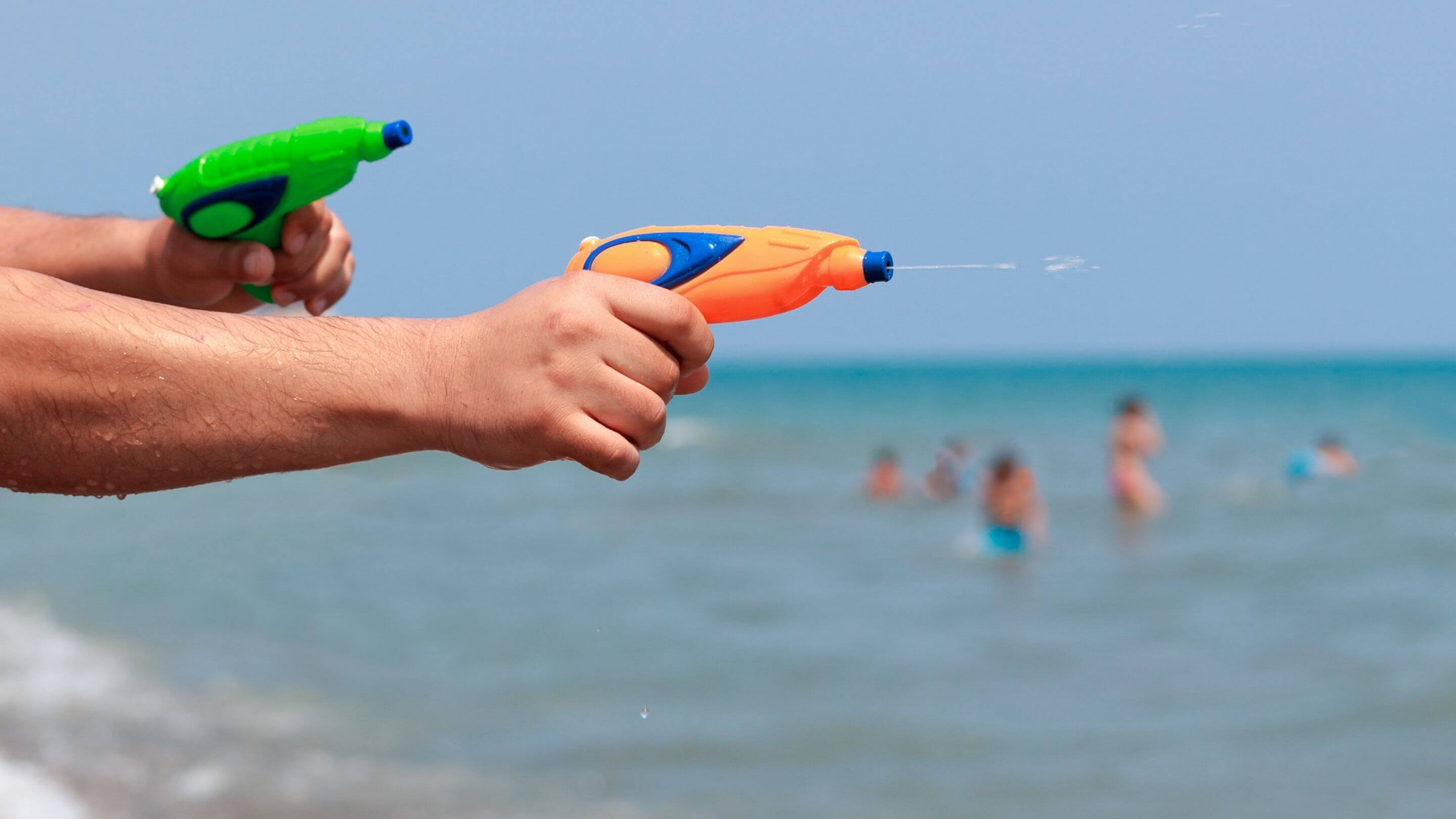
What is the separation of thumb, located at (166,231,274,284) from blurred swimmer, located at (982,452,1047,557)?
8450mm

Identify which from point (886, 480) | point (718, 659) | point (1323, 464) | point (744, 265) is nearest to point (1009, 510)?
point (886, 480)

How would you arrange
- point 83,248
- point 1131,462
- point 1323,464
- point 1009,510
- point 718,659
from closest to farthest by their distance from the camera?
point 83,248 < point 718,659 < point 1009,510 < point 1131,462 < point 1323,464

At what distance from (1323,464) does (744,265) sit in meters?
15.0

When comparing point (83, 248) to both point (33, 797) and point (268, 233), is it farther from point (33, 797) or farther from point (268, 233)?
point (33, 797)

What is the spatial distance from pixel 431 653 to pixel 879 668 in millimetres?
2270

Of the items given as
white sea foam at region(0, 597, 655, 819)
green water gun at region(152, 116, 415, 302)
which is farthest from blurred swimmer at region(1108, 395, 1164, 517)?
green water gun at region(152, 116, 415, 302)

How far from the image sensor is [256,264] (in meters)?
2.21

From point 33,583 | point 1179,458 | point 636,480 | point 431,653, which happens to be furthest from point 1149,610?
point 1179,458

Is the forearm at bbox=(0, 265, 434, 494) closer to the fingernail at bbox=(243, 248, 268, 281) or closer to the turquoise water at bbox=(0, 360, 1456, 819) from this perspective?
the fingernail at bbox=(243, 248, 268, 281)

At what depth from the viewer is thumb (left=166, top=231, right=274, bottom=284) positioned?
219 centimetres

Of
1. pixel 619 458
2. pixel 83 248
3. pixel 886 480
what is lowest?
pixel 619 458

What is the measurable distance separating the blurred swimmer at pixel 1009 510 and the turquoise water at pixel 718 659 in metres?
0.25

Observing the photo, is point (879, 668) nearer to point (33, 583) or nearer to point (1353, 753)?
point (1353, 753)

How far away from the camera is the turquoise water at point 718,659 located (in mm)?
4664
